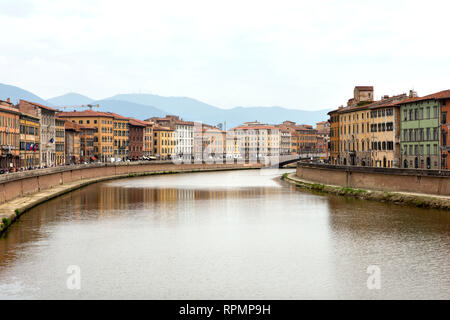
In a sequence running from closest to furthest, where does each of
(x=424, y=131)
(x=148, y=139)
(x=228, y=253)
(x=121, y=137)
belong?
(x=228, y=253)
(x=424, y=131)
(x=121, y=137)
(x=148, y=139)

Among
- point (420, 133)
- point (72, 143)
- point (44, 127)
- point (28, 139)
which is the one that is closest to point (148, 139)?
point (72, 143)

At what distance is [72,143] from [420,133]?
265ft

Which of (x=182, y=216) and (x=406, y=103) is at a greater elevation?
(x=406, y=103)

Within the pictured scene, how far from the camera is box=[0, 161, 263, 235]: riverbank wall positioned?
50.1 metres

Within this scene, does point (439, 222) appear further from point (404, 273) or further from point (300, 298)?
point (300, 298)

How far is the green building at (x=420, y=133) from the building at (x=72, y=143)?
239 feet

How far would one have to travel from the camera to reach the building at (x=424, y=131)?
7031cm

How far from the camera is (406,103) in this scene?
79250 millimetres

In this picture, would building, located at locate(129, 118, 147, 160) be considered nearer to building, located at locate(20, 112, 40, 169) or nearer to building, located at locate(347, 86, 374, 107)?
building, located at locate(20, 112, 40, 169)

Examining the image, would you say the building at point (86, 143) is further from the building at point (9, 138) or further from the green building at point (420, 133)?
the green building at point (420, 133)

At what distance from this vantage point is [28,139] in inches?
3716

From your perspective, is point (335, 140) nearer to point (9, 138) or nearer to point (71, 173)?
point (71, 173)
